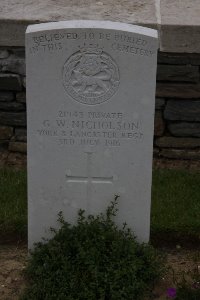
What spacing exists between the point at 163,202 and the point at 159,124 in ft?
2.57

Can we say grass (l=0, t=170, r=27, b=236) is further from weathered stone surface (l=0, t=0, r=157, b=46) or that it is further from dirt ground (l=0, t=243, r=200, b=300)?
weathered stone surface (l=0, t=0, r=157, b=46)

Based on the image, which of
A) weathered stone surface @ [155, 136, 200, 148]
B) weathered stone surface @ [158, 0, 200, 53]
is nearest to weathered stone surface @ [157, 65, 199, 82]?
weathered stone surface @ [158, 0, 200, 53]

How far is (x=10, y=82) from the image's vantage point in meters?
5.21

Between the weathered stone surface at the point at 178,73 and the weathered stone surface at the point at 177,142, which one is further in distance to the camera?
the weathered stone surface at the point at 177,142

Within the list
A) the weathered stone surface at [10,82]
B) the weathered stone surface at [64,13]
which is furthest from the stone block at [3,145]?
the weathered stone surface at [64,13]

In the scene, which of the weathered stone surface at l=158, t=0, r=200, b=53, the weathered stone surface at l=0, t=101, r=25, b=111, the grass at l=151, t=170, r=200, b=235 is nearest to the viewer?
the grass at l=151, t=170, r=200, b=235

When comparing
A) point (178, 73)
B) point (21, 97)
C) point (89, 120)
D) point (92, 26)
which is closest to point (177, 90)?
point (178, 73)

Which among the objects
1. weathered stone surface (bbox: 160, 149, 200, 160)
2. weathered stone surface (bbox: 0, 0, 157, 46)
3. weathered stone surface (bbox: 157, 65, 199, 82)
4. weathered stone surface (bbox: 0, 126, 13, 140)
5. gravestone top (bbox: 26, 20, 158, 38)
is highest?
weathered stone surface (bbox: 0, 0, 157, 46)

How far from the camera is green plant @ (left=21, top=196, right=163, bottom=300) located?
3.73 m

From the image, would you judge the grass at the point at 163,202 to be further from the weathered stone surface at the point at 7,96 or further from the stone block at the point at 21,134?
the weathered stone surface at the point at 7,96

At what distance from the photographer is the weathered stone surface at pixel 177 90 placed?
17.0 ft

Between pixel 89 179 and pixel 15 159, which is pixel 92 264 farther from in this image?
pixel 15 159

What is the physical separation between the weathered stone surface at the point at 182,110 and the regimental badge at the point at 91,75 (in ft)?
5.32

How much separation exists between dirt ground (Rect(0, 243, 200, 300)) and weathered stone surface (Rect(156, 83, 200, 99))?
135 cm
